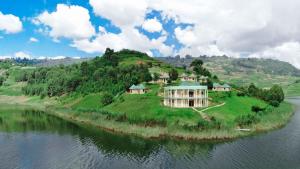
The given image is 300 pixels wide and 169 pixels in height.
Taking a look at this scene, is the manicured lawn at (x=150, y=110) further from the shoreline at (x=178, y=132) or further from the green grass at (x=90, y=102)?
the green grass at (x=90, y=102)

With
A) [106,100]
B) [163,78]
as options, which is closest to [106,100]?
[106,100]

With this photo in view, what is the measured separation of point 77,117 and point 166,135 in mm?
52027

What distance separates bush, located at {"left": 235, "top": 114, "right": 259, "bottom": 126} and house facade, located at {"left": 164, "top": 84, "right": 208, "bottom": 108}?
1615 centimetres

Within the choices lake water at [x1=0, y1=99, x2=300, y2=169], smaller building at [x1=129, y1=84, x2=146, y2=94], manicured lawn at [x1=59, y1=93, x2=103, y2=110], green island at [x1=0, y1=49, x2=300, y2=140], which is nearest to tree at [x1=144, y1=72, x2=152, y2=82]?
green island at [x1=0, y1=49, x2=300, y2=140]

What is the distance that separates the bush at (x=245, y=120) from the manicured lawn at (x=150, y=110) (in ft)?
41.3

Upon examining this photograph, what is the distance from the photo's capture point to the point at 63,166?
6284cm

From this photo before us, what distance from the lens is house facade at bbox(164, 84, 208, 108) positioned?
354 feet

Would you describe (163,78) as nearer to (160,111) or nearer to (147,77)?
(147,77)

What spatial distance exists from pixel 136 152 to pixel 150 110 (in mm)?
32285

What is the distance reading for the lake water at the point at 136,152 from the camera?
63969 mm

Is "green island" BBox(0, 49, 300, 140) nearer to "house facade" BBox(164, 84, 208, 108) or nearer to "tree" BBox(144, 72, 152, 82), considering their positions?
"tree" BBox(144, 72, 152, 82)

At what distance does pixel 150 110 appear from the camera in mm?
104625

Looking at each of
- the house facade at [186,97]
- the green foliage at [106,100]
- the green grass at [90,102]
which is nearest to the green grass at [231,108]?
the house facade at [186,97]

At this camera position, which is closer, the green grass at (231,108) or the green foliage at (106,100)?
the green grass at (231,108)
